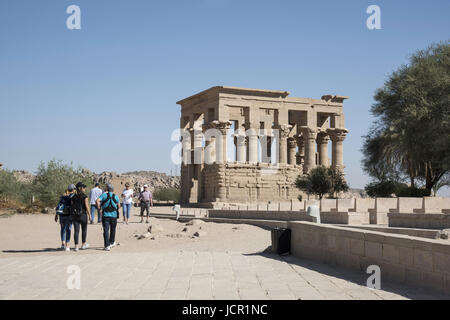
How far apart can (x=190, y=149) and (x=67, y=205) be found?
38923 millimetres

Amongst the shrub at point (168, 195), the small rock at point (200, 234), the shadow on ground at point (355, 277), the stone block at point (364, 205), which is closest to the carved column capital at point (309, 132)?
the shrub at point (168, 195)

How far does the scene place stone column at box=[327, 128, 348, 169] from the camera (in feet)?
161

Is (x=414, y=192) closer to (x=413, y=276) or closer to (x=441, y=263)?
(x=413, y=276)

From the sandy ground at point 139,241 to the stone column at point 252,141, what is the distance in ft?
75.6

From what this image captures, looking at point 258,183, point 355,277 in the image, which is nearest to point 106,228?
point 355,277

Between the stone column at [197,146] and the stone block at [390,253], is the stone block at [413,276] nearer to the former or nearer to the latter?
the stone block at [390,253]

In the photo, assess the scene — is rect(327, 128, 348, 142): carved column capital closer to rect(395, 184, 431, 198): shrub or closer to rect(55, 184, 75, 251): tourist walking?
rect(395, 184, 431, 198): shrub

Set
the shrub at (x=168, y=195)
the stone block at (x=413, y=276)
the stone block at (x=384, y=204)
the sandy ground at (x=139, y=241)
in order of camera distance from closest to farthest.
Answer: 1. the stone block at (x=413, y=276)
2. the sandy ground at (x=139, y=241)
3. the stone block at (x=384, y=204)
4. the shrub at (x=168, y=195)

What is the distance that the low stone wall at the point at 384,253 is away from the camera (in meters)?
6.69

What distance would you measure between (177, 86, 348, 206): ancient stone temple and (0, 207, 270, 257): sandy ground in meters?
21.7

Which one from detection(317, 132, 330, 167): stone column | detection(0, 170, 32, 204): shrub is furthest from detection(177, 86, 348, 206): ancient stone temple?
detection(0, 170, 32, 204): shrub

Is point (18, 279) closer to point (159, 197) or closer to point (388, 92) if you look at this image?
point (388, 92)
